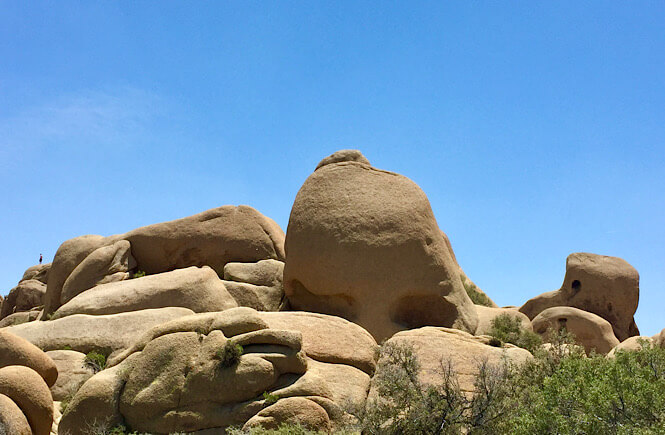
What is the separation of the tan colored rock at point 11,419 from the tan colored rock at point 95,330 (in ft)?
13.5

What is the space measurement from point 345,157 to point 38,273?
19501 mm

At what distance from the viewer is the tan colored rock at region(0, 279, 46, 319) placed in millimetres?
30641

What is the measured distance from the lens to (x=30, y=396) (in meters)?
11.9

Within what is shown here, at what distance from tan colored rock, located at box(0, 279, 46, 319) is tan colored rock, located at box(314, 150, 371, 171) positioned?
55.3 feet

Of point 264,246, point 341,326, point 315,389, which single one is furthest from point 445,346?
point 264,246

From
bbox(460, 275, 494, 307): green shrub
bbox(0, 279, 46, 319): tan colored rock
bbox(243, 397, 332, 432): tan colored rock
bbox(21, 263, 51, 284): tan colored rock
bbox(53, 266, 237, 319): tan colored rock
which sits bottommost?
bbox(243, 397, 332, 432): tan colored rock

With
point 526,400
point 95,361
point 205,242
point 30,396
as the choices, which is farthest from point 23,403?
point 205,242

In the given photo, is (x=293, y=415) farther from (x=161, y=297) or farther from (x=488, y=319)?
(x=488, y=319)

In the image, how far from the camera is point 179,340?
41.2ft

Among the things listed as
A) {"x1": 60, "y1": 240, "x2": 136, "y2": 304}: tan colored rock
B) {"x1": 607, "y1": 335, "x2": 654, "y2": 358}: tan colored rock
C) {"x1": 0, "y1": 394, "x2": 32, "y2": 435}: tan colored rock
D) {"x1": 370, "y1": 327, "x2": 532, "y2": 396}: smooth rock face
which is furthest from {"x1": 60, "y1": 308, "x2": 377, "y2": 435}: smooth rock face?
{"x1": 60, "y1": 240, "x2": 136, "y2": 304}: tan colored rock

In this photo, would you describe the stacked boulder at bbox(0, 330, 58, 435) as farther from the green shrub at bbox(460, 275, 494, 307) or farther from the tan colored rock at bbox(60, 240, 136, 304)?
the green shrub at bbox(460, 275, 494, 307)

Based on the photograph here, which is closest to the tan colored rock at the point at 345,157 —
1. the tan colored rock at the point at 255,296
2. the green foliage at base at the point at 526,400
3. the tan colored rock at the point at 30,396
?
the tan colored rock at the point at 255,296

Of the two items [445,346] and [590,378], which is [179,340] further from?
[590,378]

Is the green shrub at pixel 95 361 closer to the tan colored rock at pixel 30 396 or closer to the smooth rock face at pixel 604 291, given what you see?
the tan colored rock at pixel 30 396
